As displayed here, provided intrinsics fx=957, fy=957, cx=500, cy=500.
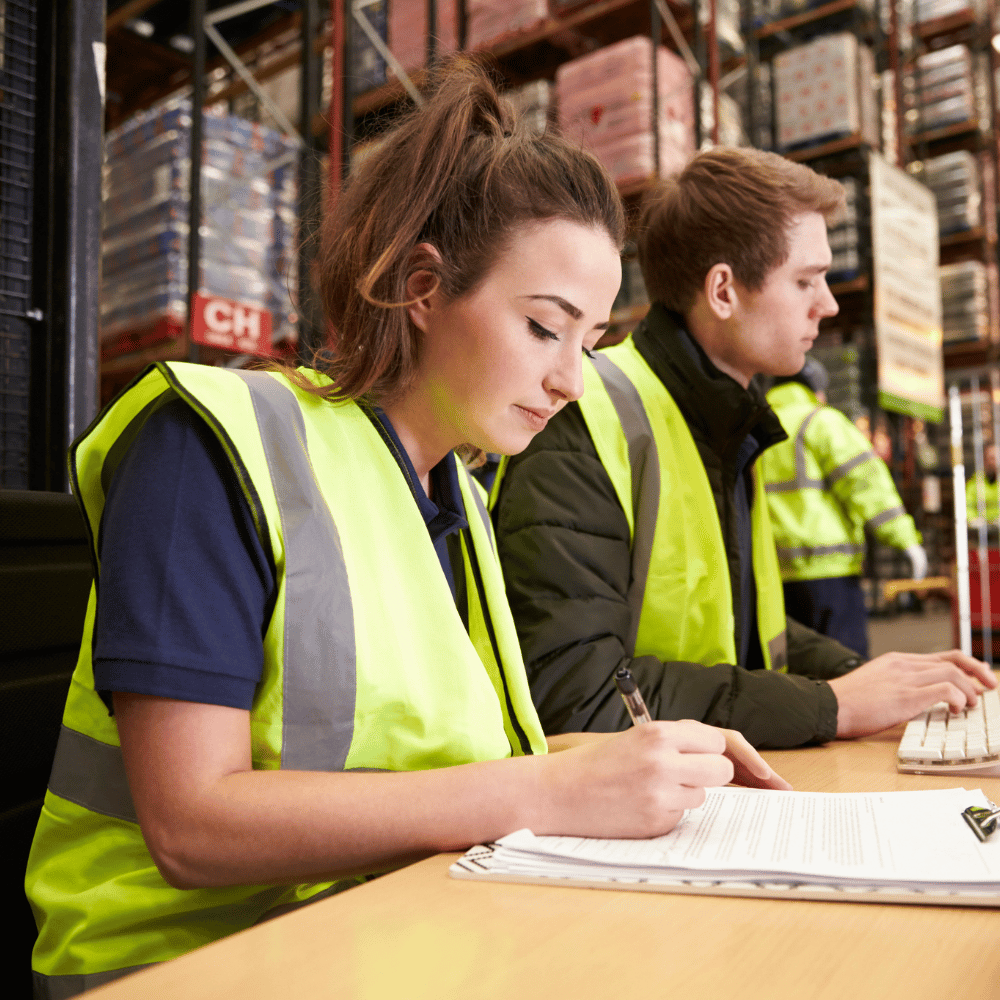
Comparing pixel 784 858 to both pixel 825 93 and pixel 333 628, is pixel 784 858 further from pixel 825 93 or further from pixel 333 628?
pixel 825 93

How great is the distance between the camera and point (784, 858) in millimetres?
669

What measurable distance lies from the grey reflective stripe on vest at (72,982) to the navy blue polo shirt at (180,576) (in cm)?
21

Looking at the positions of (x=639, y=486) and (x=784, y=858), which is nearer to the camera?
(x=784, y=858)

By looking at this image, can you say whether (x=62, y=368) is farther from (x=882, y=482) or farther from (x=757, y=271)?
(x=882, y=482)

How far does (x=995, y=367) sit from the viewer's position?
270 inches

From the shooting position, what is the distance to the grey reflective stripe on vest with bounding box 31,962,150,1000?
29.4 inches

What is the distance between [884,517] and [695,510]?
2.19 meters

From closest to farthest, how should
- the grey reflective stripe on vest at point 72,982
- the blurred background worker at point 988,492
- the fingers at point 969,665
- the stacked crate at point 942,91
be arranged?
the grey reflective stripe on vest at point 72,982
the fingers at point 969,665
the stacked crate at point 942,91
the blurred background worker at point 988,492

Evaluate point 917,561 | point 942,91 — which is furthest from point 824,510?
point 942,91

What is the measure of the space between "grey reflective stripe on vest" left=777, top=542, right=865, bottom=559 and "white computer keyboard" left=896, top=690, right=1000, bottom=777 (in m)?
2.04

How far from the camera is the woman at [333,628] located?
71 centimetres

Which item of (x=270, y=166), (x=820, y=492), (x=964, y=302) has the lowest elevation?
(x=820, y=492)

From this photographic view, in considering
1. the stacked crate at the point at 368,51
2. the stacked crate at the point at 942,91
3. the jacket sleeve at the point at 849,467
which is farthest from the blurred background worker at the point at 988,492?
the stacked crate at the point at 368,51

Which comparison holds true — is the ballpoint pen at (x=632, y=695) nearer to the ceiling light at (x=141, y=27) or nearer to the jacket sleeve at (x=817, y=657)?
the jacket sleeve at (x=817, y=657)
